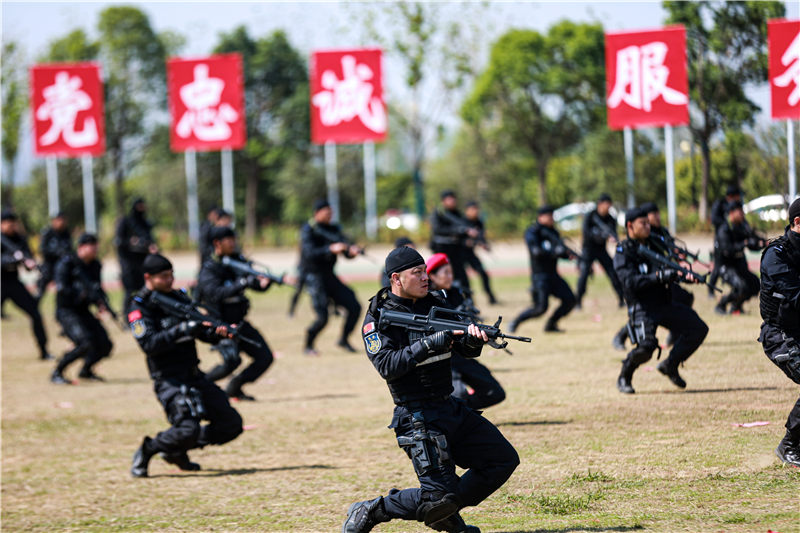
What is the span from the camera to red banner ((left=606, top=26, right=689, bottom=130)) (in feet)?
66.5

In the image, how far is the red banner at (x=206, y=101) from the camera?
1113 inches

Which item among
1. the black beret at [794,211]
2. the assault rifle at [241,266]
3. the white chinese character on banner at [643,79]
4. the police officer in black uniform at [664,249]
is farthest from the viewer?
the white chinese character on banner at [643,79]

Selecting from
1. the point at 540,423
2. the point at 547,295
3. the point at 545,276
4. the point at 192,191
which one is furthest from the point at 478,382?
the point at 192,191

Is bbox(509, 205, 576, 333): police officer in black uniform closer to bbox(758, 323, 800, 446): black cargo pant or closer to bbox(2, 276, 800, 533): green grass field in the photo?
bbox(2, 276, 800, 533): green grass field

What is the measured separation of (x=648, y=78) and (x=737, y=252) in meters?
8.17

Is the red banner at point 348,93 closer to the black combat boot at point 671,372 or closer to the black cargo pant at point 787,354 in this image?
the black combat boot at point 671,372

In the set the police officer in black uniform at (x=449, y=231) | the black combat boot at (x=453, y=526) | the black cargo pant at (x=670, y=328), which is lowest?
the black combat boot at (x=453, y=526)

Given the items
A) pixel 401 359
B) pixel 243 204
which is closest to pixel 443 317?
pixel 401 359

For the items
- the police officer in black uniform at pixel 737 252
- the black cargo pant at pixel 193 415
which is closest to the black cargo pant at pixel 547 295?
the police officer in black uniform at pixel 737 252

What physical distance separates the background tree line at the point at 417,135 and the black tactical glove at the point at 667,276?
11.1 meters

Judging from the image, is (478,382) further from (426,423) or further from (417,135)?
(417,135)

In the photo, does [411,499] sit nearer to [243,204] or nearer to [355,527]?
[355,527]

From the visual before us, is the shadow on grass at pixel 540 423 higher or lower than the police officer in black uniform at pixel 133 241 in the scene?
lower

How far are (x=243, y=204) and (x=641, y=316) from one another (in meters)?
49.7
